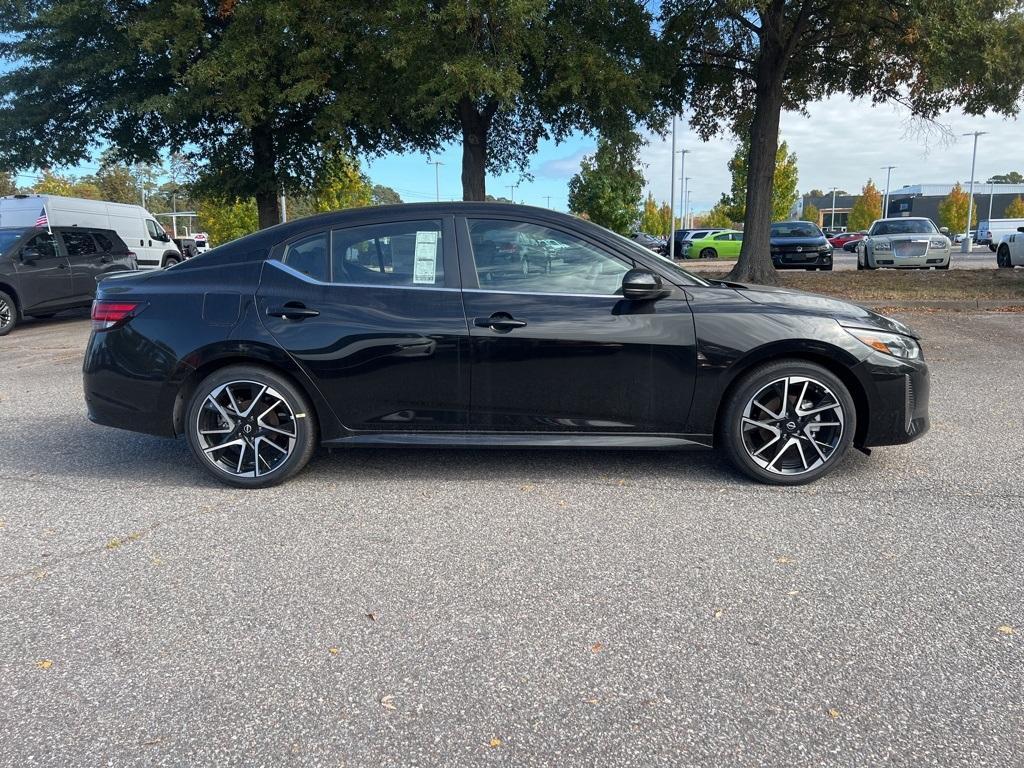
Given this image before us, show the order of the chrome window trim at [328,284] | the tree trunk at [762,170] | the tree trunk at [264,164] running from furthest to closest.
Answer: the tree trunk at [264,164] < the tree trunk at [762,170] < the chrome window trim at [328,284]

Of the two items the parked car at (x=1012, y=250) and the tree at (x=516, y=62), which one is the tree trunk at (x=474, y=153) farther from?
the parked car at (x=1012, y=250)

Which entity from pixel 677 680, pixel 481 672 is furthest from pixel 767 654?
pixel 481 672

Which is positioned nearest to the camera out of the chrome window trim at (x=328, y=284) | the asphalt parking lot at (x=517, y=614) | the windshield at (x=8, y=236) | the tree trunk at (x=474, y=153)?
the asphalt parking lot at (x=517, y=614)

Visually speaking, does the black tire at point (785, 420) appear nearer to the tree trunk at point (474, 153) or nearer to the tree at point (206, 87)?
the tree at point (206, 87)

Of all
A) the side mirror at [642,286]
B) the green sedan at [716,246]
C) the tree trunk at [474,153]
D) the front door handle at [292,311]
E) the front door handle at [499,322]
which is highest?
the tree trunk at [474,153]

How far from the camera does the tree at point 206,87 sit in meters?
13.9

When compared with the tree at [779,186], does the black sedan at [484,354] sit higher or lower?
lower

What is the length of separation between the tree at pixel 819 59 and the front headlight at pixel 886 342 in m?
9.18

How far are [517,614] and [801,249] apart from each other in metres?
25.4

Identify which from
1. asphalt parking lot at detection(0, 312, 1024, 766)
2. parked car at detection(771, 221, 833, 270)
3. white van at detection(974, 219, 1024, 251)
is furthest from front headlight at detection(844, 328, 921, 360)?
white van at detection(974, 219, 1024, 251)

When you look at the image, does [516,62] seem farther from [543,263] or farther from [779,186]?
[779,186]

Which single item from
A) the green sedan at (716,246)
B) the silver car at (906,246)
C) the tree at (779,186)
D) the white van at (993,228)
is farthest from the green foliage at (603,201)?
the silver car at (906,246)

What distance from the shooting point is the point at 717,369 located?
431cm

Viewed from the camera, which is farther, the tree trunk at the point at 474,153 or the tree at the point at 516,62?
the tree trunk at the point at 474,153
